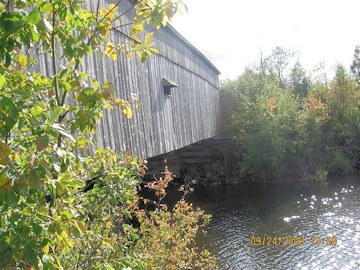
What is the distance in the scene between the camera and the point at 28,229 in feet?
4.06

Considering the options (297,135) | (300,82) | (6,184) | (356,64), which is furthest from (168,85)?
(356,64)

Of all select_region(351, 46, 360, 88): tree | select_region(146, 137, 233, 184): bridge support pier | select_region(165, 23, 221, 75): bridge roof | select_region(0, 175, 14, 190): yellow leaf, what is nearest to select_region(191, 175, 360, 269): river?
select_region(146, 137, 233, 184): bridge support pier

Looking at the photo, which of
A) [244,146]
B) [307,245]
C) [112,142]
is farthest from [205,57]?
[112,142]

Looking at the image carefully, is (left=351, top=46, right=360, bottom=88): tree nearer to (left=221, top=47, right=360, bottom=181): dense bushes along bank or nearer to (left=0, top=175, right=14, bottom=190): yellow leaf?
(left=221, top=47, right=360, bottom=181): dense bushes along bank

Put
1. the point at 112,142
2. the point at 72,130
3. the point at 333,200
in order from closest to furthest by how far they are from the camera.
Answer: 1. the point at 72,130
2. the point at 112,142
3. the point at 333,200

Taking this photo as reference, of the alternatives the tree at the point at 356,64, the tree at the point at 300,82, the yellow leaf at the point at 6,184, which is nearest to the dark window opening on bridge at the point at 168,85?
the yellow leaf at the point at 6,184

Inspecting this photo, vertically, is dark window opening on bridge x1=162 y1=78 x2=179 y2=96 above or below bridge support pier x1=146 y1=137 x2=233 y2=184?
above

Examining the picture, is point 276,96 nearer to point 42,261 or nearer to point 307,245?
point 307,245

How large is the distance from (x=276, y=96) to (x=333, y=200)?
8.36 metres

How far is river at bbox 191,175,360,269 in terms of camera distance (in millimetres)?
7922
